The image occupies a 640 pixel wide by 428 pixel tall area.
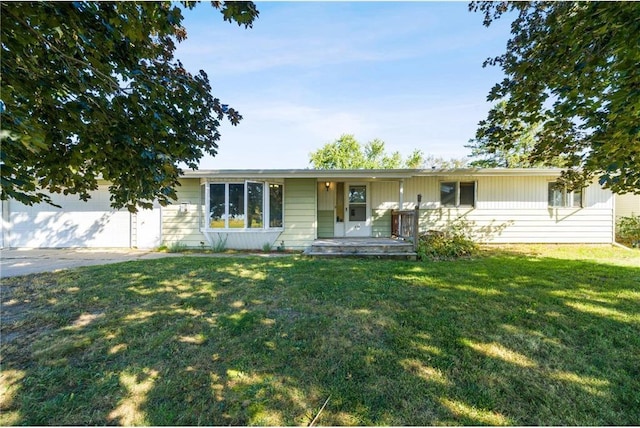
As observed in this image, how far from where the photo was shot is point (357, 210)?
1003 cm

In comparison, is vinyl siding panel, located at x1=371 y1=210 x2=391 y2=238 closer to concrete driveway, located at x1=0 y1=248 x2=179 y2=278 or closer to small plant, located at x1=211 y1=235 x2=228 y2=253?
small plant, located at x1=211 y1=235 x2=228 y2=253

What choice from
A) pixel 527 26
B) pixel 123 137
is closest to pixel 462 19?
pixel 527 26

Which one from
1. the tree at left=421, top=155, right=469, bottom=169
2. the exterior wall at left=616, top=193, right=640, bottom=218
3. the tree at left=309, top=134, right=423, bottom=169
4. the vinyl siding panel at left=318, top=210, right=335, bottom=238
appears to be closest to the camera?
the vinyl siding panel at left=318, top=210, right=335, bottom=238

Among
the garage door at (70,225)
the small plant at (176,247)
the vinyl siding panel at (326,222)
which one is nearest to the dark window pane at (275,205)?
the vinyl siding panel at (326,222)

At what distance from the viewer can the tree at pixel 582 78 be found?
257cm

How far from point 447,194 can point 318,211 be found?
4.72 m

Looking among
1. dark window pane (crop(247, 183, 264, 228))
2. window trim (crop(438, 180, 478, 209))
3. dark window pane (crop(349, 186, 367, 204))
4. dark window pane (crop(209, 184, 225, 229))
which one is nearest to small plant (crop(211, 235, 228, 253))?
dark window pane (crop(209, 184, 225, 229))

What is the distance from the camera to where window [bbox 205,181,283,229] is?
28.3ft

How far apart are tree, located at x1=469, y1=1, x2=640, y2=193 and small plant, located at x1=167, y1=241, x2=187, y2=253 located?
867 cm

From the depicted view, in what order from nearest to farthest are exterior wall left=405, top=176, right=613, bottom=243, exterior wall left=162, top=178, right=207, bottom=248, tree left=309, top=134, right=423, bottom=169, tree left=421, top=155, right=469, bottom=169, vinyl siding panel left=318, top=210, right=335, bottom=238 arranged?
exterior wall left=162, top=178, right=207, bottom=248
exterior wall left=405, top=176, right=613, bottom=243
vinyl siding panel left=318, top=210, right=335, bottom=238
tree left=421, top=155, right=469, bottom=169
tree left=309, top=134, right=423, bottom=169

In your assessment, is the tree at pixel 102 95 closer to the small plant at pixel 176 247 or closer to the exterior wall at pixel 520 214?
the small plant at pixel 176 247

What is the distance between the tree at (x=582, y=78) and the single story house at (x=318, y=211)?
4.58m

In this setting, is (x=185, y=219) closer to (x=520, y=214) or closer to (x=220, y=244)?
(x=220, y=244)

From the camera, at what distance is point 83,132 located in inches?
86.6
